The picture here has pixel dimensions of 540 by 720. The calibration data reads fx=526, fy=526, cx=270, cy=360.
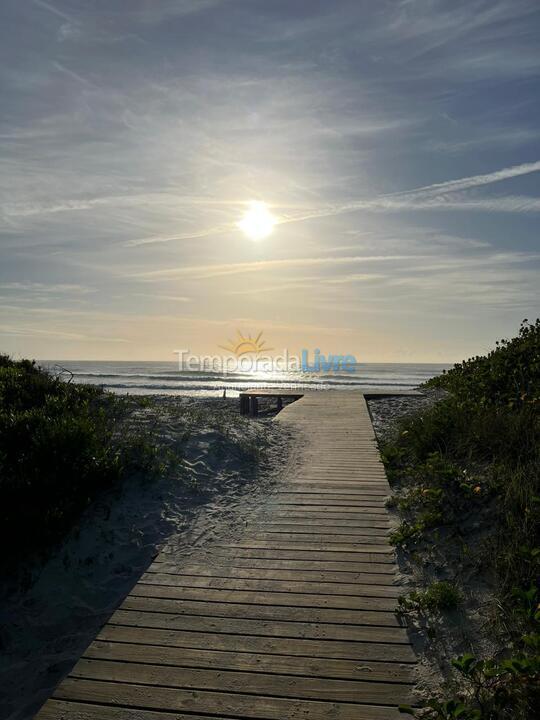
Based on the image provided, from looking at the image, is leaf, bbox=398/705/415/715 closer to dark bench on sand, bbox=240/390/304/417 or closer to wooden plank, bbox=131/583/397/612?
wooden plank, bbox=131/583/397/612

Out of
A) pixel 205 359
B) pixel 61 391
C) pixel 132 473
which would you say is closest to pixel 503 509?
pixel 132 473

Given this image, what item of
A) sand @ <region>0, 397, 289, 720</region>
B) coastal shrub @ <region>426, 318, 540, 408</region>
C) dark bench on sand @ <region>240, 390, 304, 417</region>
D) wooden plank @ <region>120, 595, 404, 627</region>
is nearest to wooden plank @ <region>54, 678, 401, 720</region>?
sand @ <region>0, 397, 289, 720</region>

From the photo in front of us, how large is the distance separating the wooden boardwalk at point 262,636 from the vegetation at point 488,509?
42cm

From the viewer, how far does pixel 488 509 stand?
18.7 ft

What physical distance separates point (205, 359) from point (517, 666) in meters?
74.9

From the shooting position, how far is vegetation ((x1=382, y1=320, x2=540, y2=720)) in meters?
3.12

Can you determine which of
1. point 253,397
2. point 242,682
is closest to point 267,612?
point 242,682

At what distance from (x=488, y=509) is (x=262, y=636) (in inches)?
120

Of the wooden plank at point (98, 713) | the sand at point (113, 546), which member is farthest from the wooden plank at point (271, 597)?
the wooden plank at point (98, 713)

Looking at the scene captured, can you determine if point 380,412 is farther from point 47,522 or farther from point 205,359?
point 205,359

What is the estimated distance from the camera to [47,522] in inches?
229

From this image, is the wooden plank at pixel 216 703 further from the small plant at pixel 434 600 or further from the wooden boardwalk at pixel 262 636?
the small plant at pixel 434 600

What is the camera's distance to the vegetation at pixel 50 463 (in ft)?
18.8

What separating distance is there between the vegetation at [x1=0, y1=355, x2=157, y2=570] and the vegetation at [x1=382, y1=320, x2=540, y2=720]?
147 inches
